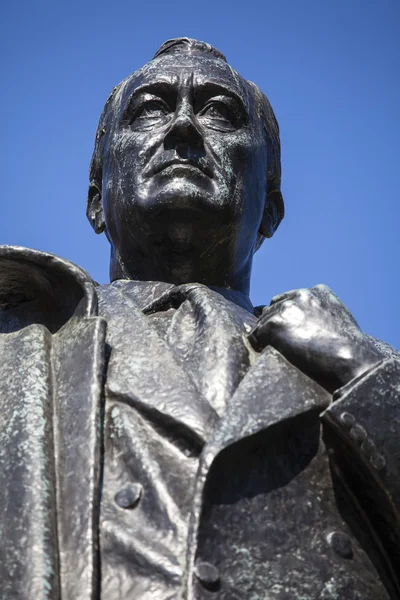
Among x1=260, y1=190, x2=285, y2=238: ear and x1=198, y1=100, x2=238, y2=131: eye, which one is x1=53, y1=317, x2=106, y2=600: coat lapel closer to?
x1=198, y1=100, x2=238, y2=131: eye

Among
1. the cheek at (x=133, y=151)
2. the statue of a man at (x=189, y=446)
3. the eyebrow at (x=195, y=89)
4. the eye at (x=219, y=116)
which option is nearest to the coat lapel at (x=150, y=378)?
the statue of a man at (x=189, y=446)

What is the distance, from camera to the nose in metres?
4.91

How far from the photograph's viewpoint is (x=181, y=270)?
16.4ft

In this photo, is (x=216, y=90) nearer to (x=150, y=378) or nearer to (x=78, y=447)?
(x=150, y=378)

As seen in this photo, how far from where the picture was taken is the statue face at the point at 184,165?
16.0ft

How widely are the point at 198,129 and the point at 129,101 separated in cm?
52

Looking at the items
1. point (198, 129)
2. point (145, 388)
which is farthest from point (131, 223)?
point (145, 388)

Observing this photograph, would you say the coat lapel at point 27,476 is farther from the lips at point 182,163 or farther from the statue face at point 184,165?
the lips at point 182,163

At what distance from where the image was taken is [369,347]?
382 cm

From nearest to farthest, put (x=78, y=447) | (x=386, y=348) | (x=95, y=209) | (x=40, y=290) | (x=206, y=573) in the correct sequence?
1. (x=206, y=573)
2. (x=78, y=447)
3. (x=40, y=290)
4. (x=386, y=348)
5. (x=95, y=209)

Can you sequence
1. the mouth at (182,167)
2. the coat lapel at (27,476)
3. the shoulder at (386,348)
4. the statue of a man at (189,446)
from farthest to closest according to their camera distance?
the mouth at (182,167) → the shoulder at (386,348) → the statue of a man at (189,446) → the coat lapel at (27,476)

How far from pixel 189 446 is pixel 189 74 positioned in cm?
243

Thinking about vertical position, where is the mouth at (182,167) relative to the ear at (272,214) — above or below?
below

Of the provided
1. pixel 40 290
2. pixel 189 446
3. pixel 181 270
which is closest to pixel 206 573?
pixel 189 446
